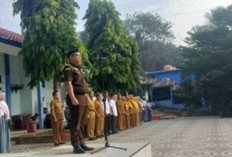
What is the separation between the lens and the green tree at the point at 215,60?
1115 inches

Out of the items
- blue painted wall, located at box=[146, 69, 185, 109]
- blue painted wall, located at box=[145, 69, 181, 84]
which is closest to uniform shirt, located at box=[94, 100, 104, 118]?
blue painted wall, located at box=[146, 69, 185, 109]

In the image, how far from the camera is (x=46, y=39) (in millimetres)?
13516

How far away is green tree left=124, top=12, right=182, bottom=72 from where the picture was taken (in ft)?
163

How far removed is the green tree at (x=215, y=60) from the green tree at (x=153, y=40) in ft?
60.0

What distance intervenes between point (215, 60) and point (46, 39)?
17508 millimetres

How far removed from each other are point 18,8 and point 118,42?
20.5 feet

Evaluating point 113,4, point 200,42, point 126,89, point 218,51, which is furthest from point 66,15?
point 200,42

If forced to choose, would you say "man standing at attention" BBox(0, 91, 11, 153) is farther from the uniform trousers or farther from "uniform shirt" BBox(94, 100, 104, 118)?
"uniform shirt" BBox(94, 100, 104, 118)

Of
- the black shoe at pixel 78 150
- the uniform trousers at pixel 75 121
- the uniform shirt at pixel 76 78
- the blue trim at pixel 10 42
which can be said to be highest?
the blue trim at pixel 10 42

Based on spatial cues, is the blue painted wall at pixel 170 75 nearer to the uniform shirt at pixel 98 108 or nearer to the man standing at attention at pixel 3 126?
the uniform shirt at pixel 98 108

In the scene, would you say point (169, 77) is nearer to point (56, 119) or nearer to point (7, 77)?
point (7, 77)

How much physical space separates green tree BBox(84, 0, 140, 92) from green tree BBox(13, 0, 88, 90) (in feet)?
15.6

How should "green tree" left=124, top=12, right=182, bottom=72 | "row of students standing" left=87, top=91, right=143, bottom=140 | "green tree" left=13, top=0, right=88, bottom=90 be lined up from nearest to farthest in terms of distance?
"green tree" left=13, top=0, right=88, bottom=90
"row of students standing" left=87, top=91, right=143, bottom=140
"green tree" left=124, top=12, right=182, bottom=72

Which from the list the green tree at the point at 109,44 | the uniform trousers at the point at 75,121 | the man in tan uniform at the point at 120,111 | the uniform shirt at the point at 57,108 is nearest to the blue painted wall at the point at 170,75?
the green tree at the point at 109,44
